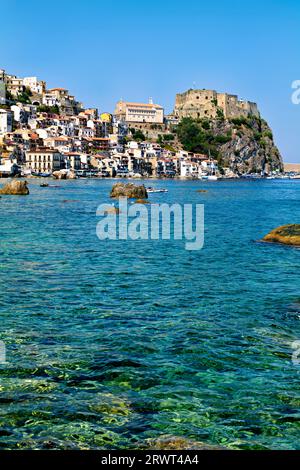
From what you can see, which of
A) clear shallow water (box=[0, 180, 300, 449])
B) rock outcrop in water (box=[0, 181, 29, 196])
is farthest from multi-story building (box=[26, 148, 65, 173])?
clear shallow water (box=[0, 180, 300, 449])

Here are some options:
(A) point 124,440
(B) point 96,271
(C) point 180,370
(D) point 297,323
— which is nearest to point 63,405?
(A) point 124,440

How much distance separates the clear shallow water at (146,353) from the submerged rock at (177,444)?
0.13m

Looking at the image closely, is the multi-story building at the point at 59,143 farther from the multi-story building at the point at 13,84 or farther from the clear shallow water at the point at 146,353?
the clear shallow water at the point at 146,353

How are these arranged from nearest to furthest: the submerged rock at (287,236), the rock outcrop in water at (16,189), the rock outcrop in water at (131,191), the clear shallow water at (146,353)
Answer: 1. the clear shallow water at (146,353)
2. the submerged rock at (287,236)
3. the rock outcrop in water at (131,191)
4. the rock outcrop in water at (16,189)

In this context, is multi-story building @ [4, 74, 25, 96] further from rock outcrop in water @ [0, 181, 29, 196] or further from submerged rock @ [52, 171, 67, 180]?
rock outcrop in water @ [0, 181, 29, 196]

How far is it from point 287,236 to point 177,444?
1973 cm

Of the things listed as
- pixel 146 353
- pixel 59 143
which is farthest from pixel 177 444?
pixel 59 143

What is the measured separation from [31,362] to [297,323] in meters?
5.45

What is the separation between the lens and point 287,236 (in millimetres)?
25250

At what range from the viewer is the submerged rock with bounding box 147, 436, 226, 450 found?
21.1ft

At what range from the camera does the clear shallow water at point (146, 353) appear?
7.05 m

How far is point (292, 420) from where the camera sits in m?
7.28

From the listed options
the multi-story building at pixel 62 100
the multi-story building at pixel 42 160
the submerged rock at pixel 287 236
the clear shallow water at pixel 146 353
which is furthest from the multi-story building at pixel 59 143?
the clear shallow water at pixel 146 353
